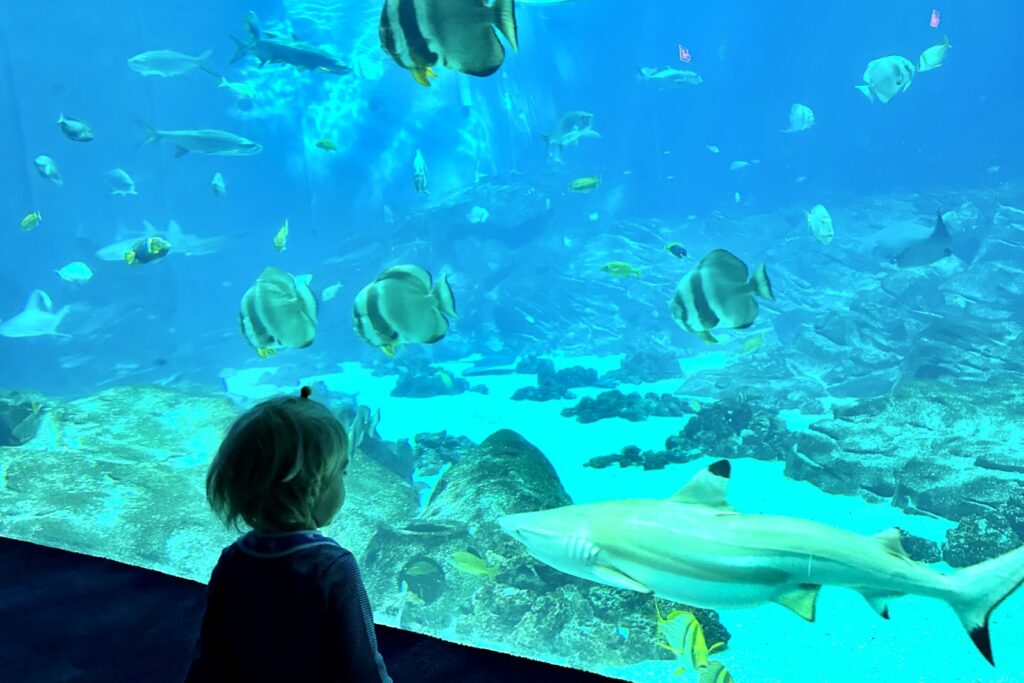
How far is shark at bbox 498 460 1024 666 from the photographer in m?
1.98

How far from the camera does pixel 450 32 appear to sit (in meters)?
2.21

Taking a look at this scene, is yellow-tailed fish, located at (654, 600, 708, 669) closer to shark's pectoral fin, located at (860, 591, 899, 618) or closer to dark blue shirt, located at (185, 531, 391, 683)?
shark's pectoral fin, located at (860, 591, 899, 618)

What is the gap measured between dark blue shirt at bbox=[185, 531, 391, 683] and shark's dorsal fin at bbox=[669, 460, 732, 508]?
1251 millimetres

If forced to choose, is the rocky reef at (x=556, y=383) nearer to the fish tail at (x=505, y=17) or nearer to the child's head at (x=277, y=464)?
the fish tail at (x=505, y=17)

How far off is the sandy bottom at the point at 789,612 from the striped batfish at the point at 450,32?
117 inches

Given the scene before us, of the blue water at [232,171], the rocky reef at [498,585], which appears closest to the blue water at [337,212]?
the blue water at [232,171]

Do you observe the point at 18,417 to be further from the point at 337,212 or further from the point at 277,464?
the point at 337,212

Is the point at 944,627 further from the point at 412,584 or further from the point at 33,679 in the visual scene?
the point at 33,679

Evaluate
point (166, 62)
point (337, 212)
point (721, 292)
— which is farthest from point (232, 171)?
point (721, 292)

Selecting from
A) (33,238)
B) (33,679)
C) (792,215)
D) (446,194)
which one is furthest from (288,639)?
(33,238)

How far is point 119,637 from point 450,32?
103 inches

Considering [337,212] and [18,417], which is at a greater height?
[337,212]

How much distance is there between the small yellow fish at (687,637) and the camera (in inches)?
117

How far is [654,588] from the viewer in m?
2.17
